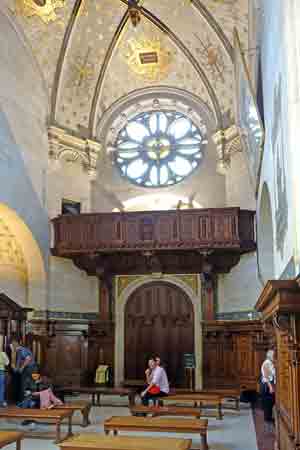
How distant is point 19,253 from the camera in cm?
1642

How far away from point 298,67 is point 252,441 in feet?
20.3

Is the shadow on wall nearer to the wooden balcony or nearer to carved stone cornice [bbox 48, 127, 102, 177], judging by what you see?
the wooden balcony

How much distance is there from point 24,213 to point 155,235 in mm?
3479

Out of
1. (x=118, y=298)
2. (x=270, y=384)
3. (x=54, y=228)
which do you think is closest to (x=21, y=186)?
(x=54, y=228)

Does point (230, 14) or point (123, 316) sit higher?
point (230, 14)

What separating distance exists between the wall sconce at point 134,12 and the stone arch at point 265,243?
7201mm

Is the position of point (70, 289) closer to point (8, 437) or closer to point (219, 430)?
point (219, 430)

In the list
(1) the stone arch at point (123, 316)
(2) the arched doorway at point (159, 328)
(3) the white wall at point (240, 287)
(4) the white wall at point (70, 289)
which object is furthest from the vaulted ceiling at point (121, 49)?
(2) the arched doorway at point (159, 328)

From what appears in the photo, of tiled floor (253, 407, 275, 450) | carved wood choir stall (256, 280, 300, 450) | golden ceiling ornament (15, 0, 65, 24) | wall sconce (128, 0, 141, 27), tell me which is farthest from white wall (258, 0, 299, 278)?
wall sconce (128, 0, 141, 27)

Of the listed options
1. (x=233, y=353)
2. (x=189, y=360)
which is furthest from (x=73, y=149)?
(x=233, y=353)

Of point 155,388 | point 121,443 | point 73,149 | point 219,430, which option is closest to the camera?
point 121,443

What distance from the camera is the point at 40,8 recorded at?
1589 cm

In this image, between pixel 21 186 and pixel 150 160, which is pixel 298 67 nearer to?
pixel 21 186

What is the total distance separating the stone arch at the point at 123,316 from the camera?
55.2ft
